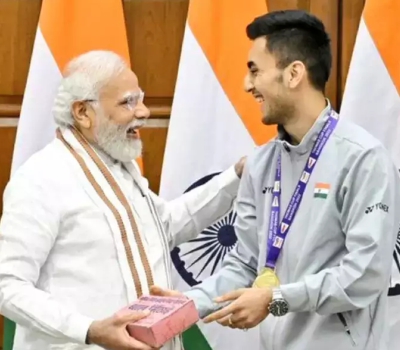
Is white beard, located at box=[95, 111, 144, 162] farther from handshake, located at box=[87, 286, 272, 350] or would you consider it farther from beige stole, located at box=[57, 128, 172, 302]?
handshake, located at box=[87, 286, 272, 350]

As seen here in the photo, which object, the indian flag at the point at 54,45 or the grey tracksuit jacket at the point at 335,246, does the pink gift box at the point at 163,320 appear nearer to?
the grey tracksuit jacket at the point at 335,246

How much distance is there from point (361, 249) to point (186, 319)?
1.21 feet

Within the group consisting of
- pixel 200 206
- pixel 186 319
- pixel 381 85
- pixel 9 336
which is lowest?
pixel 9 336

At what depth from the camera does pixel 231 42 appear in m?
2.26

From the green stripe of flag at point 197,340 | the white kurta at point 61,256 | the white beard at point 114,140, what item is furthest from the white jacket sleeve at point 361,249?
the green stripe of flag at point 197,340

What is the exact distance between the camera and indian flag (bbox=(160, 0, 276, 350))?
225 centimetres

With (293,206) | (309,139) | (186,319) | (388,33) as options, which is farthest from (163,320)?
(388,33)

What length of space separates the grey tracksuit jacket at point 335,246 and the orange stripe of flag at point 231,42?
642 millimetres

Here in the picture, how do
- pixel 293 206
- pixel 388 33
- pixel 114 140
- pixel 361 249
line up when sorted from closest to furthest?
1. pixel 361 249
2. pixel 293 206
3. pixel 114 140
4. pixel 388 33

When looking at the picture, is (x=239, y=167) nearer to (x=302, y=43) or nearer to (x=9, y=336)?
(x=302, y=43)

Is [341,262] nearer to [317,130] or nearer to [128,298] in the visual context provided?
[317,130]

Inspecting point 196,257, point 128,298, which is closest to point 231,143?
point 196,257

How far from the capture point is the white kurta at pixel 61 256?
1.63 meters

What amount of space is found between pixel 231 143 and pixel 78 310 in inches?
31.4
